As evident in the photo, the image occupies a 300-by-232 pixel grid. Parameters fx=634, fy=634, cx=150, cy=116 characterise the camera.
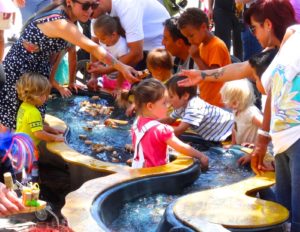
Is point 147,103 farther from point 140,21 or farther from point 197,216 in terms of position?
point 140,21

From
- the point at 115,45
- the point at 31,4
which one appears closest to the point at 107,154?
the point at 115,45

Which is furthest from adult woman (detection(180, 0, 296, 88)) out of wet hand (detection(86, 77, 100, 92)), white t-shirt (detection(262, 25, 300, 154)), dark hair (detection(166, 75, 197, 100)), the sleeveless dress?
wet hand (detection(86, 77, 100, 92))

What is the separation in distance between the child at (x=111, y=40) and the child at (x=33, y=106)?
52.7 inches

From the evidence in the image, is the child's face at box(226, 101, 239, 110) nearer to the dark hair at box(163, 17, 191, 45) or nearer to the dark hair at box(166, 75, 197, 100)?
the dark hair at box(166, 75, 197, 100)

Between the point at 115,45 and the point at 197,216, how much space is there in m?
3.39

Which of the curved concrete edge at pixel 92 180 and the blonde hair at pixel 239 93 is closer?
the curved concrete edge at pixel 92 180

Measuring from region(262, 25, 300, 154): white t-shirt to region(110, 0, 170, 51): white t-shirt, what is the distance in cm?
302

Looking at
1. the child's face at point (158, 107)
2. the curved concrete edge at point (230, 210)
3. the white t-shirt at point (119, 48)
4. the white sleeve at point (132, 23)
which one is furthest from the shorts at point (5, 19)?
the curved concrete edge at point (230, 210)

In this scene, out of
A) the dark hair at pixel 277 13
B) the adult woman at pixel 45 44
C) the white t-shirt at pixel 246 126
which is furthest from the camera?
the adult woman at pixel 45 44

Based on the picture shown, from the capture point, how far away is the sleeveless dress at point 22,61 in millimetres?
5395

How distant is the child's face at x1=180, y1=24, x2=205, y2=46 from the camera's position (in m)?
6.10

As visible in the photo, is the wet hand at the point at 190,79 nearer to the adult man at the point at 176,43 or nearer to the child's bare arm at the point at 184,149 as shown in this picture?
the child's bare arm at the point at 184,149

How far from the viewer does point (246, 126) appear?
16.9 feet

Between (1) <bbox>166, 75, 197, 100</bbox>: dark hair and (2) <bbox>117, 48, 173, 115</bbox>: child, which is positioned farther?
(2) <bbox>117, 48, 173, 115</bbox>: child
